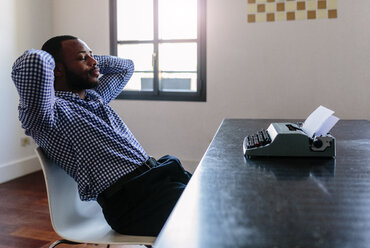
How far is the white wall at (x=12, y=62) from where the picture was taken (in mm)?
3455

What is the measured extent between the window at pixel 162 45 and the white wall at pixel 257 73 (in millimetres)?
87

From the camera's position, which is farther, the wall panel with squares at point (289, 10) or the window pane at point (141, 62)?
the window pane at point (141, 62)

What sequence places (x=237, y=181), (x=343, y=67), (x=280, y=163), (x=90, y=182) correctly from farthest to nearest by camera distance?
(x=343, y=67) → (x=90, y=182) → (x=280, y=163) → (x=237, y=181)

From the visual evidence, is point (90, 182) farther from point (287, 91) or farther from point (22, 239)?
point (287, 91)

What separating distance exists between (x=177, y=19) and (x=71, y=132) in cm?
261

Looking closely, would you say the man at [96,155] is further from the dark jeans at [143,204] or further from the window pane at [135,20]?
the window pane at [135,20]

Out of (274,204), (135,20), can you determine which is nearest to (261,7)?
(135,20)

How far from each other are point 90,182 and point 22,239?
127 centimetres

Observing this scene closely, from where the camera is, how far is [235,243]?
59 cm

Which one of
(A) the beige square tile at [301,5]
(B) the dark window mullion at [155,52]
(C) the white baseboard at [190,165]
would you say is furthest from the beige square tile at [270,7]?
(C) the white baseboard at [190,165]

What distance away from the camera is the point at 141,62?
3.82m

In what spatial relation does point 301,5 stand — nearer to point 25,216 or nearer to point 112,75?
point 112,75

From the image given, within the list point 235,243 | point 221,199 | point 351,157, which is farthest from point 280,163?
point 235,243

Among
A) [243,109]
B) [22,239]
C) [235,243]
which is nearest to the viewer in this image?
[235,243]
